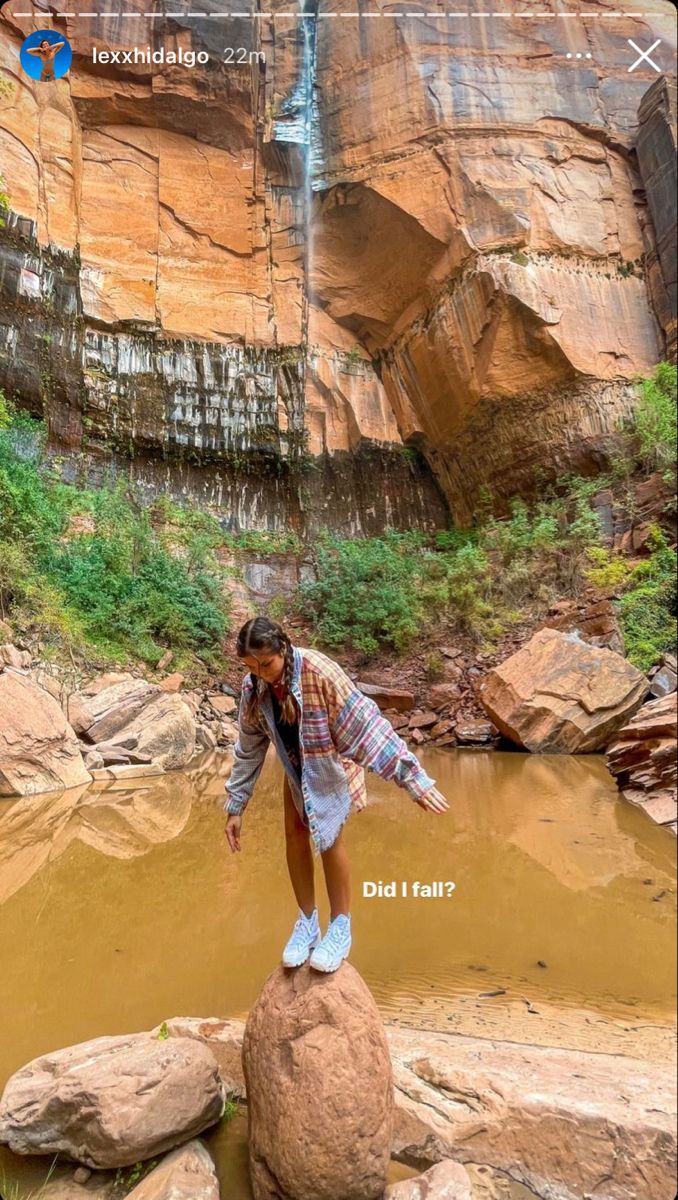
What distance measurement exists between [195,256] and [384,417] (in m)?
6.16

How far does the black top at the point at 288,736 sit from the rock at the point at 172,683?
26.0 feet

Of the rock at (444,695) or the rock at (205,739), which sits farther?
the rock at (444,695)

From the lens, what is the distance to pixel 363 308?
1527cm

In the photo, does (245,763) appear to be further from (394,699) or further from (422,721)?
(394,699)

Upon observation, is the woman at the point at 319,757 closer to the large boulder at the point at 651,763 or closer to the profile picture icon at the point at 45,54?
the large boulder at the point at 651,763

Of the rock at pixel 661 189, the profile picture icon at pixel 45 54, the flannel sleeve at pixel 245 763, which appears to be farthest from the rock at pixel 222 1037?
the profile picture icon at pixel 45 54

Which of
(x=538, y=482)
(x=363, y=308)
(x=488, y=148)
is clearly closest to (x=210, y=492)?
(x=363, y=308)

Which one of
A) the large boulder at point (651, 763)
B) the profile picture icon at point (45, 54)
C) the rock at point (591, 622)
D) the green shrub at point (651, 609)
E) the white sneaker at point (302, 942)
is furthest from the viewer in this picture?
the profile picture icon at point (45, 54)

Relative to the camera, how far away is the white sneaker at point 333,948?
1520 mm

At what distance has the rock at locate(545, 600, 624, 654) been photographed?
8734mm

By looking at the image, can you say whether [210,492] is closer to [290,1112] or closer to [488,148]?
[488,148]

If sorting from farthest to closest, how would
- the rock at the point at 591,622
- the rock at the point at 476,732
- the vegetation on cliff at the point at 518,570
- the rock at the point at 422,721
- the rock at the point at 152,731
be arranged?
the vegetation on cliff at the point at 518,570
the rock at the point at 422,721
the rock at the point at 591,622
the rock at the point at 476,732
the rock at the point at 152,731

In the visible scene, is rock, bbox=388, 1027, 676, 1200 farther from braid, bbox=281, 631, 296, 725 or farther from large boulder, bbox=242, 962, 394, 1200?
braid, bbox=281, 631, 296, 725
